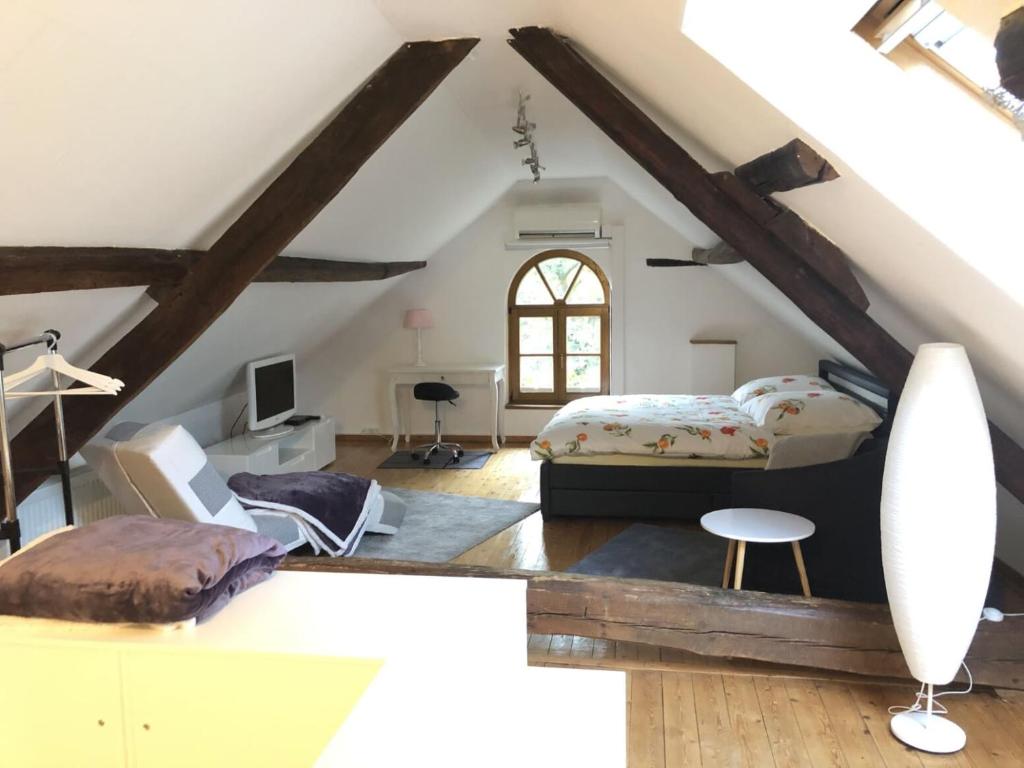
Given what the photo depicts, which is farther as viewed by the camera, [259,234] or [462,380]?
[462,380]

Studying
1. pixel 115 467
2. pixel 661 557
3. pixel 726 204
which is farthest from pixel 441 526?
pixel 726 204

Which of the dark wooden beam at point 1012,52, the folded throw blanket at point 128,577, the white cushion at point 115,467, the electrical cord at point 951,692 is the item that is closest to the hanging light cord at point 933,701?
the electrical cord at point 951,692

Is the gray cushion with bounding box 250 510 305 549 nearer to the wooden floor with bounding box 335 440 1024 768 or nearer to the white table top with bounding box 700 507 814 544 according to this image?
the wooden floor with bounding box 335 440 1024 768

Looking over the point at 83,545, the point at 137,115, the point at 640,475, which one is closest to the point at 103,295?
the point at 137,115

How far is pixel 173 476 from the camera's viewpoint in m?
3.37

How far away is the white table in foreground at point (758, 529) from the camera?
3.15 metres

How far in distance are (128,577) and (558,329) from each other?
226 inches

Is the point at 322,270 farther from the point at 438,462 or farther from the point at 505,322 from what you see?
the point at 505,322

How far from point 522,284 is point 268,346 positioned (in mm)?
2518

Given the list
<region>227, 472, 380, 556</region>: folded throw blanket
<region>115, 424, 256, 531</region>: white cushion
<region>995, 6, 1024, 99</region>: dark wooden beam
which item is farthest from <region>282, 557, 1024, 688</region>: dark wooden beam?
<region>995, 6, 1024, 99</region>: dark wooden beam

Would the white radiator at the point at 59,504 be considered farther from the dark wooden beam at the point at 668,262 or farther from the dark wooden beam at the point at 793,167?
the dark wooden beam at the point at 668,262

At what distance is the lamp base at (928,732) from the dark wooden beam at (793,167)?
1.84 metres

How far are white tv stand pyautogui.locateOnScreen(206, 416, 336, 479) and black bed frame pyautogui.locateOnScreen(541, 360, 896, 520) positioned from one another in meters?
1.90

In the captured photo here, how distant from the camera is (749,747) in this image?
2.66m
